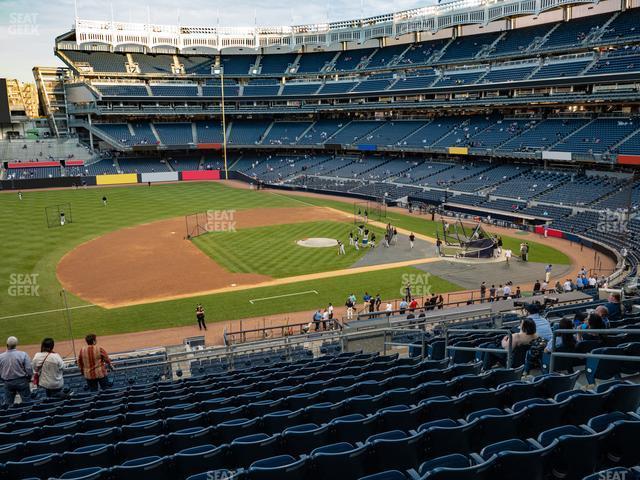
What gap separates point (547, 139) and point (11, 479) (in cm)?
6092

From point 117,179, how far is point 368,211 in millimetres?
46706

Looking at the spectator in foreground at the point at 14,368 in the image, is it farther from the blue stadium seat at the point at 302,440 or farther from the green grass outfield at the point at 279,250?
the green grass outfield at the point at 279,250

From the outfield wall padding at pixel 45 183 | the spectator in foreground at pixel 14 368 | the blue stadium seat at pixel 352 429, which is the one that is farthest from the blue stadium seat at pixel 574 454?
the outfield wall padding at pixel 45 183

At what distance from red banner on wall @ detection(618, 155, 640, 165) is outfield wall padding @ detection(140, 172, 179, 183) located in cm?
6632

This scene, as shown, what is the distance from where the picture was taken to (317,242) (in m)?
42.9

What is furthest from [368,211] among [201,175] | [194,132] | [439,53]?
[194,132]

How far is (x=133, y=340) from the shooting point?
24.3 meters

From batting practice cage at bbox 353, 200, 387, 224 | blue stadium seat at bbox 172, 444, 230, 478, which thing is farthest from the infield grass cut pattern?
blue stadium seat at bbox 172, 444, 230, 478

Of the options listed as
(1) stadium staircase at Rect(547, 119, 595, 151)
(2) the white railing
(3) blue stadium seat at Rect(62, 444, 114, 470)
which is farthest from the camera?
(2) the white railing

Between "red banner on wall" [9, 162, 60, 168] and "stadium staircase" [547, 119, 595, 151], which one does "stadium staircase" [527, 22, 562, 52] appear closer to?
"stadium staircase" [547, 119, 595, 151]

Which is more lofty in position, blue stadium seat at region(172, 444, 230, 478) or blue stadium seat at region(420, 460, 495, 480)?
blue stadium seat at region(420, 460, 495, 480)

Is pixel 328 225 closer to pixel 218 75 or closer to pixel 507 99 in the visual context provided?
pixel 507 99

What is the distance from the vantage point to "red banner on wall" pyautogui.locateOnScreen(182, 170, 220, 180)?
87.4 meters

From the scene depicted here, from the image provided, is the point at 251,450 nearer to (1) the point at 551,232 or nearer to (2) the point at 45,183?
(1) the point at 551,232
